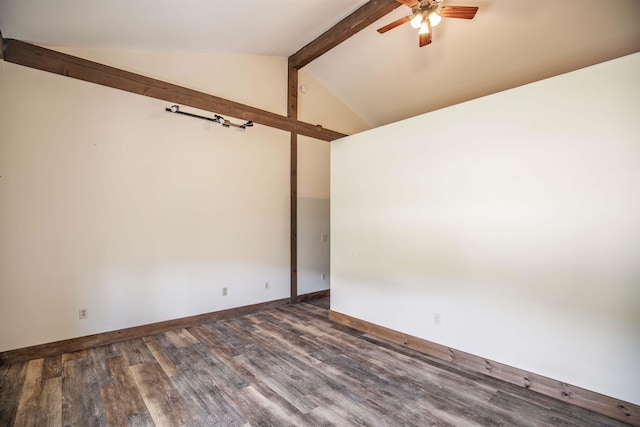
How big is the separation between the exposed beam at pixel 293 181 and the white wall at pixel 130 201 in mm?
248

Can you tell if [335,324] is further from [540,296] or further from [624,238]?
[624,238]

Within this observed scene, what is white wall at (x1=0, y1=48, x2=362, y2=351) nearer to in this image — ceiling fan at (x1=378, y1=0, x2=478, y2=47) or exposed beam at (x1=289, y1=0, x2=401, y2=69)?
exposed beam at (x1=289, y1=0, x2=401, y2=69)

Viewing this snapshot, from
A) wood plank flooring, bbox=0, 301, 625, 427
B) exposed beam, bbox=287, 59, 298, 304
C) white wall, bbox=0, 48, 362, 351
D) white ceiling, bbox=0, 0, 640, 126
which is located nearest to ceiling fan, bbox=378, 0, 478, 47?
white ceiling, bbox=0, 0, 640, 126

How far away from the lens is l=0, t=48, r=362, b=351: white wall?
112 inches

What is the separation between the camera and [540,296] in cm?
239

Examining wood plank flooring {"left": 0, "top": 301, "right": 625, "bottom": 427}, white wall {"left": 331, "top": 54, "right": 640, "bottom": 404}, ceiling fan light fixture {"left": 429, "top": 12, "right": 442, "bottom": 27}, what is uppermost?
ceiling fan light fixture {"left": 429, "top": 12, "right": 442, "bottom": 27}

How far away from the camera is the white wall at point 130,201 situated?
285cm

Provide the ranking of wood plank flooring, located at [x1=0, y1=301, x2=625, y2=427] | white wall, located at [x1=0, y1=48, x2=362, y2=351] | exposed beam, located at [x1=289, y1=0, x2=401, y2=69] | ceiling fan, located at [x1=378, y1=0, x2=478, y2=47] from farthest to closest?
exposed beam, located at [x1=289, y1=0, x2=401, y2=69], white wall, located at [x1=0, y1=48, x2=362, y2=351], ceiling fan, located at [x1=378, y1=0, x2=478, y2=47], wood plank flooring, located at [x1=0, y1=301, x2=625, y2=427]

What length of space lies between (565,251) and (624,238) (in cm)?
34

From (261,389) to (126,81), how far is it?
3699mm

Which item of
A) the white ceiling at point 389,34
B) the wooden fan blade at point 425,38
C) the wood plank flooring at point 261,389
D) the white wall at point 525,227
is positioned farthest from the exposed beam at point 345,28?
the wood plank flooring at point 261,389

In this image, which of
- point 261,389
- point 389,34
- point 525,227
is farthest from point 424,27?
point 261,389

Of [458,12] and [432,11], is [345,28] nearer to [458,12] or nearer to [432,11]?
[432,11]

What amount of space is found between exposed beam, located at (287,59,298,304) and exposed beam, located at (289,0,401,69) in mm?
278
